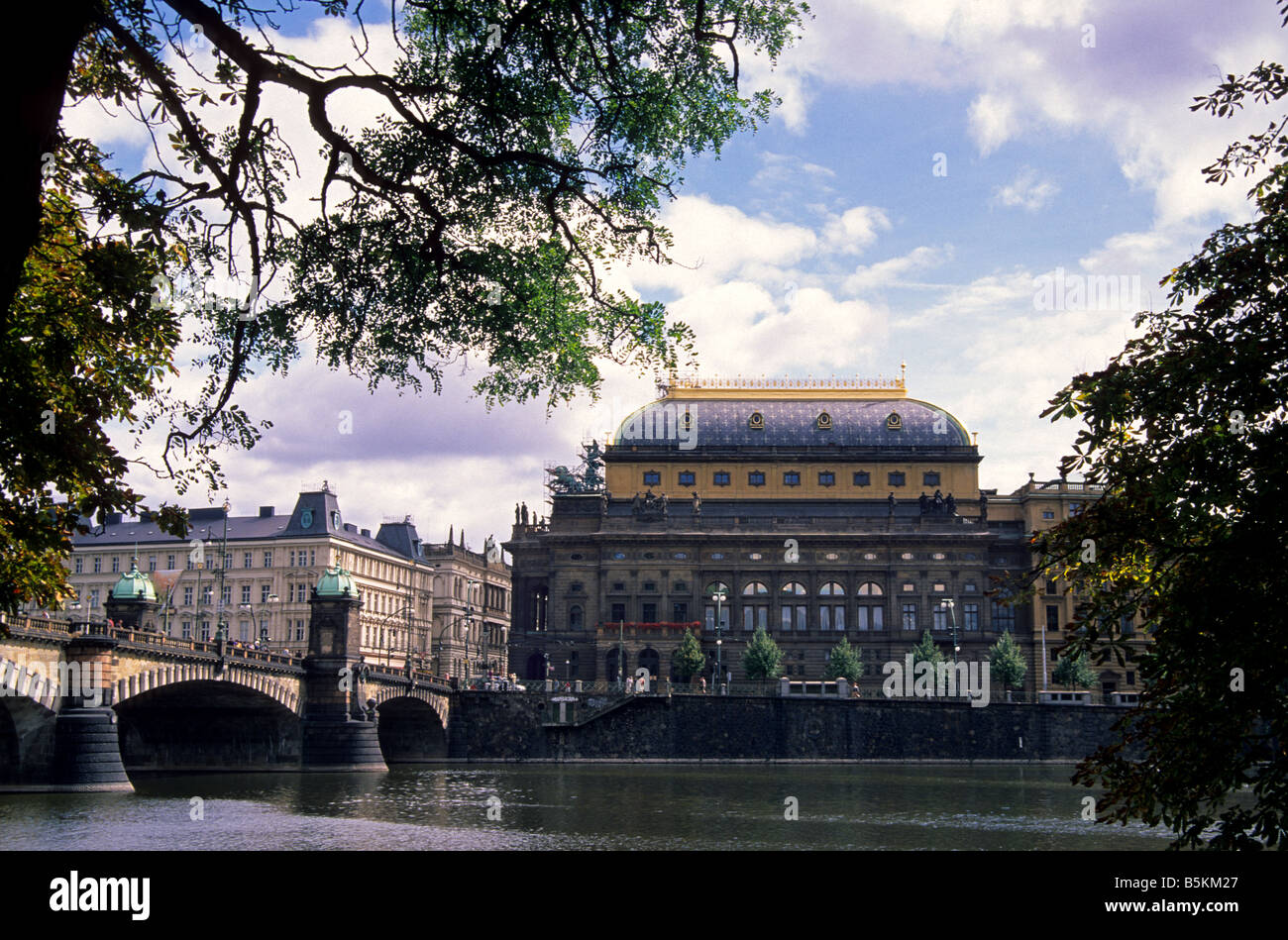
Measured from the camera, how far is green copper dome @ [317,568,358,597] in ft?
235

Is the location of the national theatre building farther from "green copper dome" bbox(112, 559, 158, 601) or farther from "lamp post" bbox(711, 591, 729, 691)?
"green copper dome" bbox(112, 559, 158, 601)

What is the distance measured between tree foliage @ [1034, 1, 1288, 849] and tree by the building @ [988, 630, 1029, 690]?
9004cm

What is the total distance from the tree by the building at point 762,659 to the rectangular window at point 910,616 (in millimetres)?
15389

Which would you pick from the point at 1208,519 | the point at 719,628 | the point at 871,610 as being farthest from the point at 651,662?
the point at 1208,519

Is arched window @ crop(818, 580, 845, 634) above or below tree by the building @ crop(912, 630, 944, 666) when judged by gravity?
above

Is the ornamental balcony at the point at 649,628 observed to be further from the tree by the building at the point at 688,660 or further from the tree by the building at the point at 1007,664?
the tree by the building at the point at 1007,664

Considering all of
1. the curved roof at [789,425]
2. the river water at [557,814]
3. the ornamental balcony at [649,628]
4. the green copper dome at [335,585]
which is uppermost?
the curved roof at [789,425]

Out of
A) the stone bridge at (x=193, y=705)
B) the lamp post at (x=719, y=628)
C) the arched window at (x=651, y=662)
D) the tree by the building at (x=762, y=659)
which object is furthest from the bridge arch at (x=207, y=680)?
the arched window at (x=651, y=662)

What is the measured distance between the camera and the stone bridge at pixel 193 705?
4859 centimetres

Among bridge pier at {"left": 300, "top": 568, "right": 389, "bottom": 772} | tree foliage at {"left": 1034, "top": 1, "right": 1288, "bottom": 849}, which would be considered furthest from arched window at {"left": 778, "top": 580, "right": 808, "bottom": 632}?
tree foliage at {"left": 1034, "top": 1, "right": 1288, "bottom": 849}

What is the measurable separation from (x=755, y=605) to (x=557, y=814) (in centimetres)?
6405

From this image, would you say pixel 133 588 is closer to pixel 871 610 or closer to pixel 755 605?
pixel 755 605

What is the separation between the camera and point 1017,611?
11000 centimetres

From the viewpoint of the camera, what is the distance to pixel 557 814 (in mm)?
47906
